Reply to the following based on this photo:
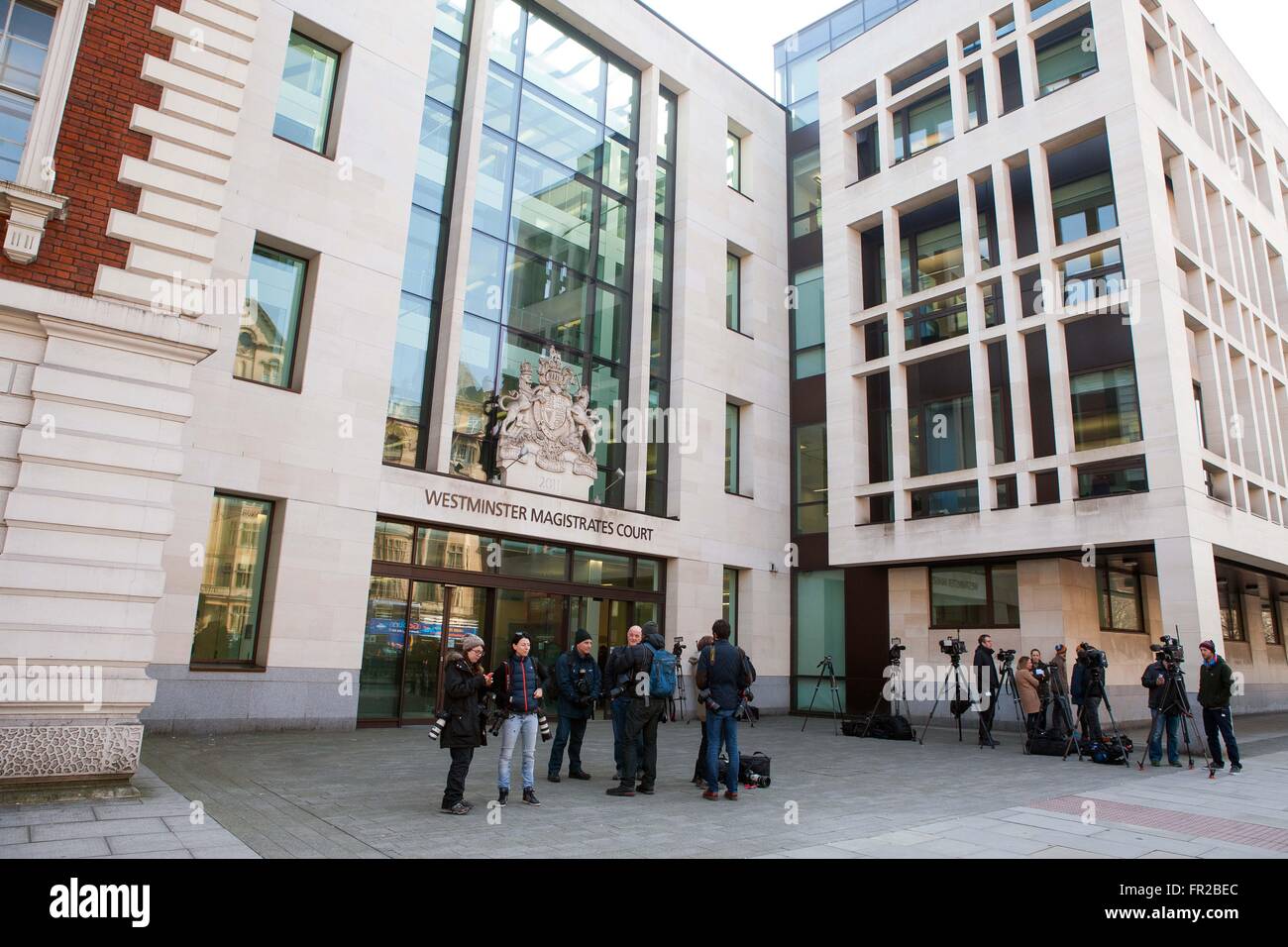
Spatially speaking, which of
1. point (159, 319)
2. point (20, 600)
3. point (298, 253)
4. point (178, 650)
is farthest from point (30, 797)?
point (298, 253)

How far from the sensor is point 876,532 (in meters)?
22.1

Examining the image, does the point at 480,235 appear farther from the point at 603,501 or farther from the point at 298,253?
the point at 603,501

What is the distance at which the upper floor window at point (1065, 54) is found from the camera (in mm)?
20672

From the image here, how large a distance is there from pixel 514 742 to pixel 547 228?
15.5 meters

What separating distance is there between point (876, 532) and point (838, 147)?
1244 centimetres

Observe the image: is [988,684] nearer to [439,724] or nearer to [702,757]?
[702,757]

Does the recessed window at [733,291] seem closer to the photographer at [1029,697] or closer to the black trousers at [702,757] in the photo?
the photographer at [1029,697]

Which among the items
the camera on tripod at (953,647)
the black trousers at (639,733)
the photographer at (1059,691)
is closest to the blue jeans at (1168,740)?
the photographer at (1059,691)

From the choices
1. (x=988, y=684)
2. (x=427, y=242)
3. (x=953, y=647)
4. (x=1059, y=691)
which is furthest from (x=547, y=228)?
(x=1059, y=691)

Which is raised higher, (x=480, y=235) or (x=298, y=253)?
(x=480, y=235)

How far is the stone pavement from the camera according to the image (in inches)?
263

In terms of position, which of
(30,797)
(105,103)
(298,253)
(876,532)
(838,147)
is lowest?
(30,797)

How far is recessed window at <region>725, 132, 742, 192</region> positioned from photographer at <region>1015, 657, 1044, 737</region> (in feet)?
57.0

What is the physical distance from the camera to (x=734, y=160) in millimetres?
26859
